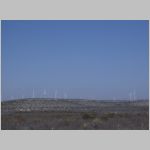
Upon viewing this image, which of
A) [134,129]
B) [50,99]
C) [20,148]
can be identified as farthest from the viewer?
[50,99]

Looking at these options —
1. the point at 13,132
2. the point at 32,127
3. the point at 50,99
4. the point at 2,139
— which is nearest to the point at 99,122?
the point at 32,127

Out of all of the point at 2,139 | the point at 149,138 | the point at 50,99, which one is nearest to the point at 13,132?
the point at 2,139

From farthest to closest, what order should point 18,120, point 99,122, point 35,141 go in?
point 18,120
point 99,122
point 35,141

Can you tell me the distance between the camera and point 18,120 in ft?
154

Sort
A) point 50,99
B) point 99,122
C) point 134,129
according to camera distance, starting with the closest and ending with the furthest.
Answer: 1. point 134,129
2. point 99,122
3. point 50,99

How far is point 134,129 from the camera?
39812mm

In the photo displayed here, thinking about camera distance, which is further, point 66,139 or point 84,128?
point 84,128

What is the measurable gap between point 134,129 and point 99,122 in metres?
5.22

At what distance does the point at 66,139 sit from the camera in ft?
107

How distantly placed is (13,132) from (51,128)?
4.91m

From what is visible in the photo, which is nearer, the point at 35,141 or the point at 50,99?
the point at 35,141

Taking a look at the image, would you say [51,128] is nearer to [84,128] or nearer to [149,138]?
[84,128]

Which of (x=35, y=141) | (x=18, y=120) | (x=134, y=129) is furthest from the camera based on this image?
(x=18, y=120)

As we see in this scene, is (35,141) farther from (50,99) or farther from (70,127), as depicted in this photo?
(50,99)
